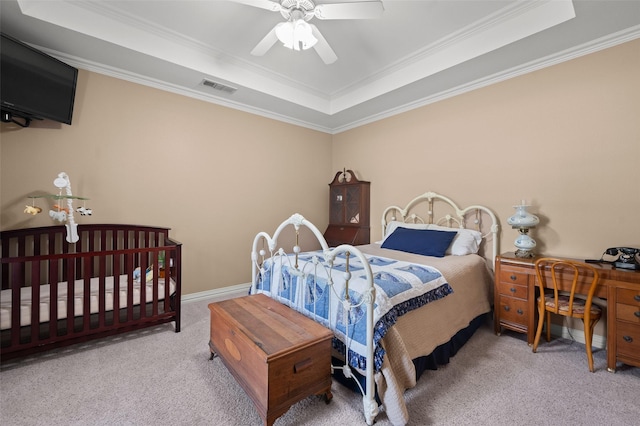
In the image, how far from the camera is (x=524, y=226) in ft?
8.12

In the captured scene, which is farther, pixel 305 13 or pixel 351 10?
pixel 305 13

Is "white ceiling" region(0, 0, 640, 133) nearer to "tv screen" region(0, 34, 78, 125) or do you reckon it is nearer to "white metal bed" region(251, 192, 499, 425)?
"tv screen" region(0, 34, 78, 125)

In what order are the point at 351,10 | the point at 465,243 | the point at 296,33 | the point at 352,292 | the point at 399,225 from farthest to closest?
the point at 399,225
the point at 465,243
the point at 296,33
the point at 351,10
the point at 352,292

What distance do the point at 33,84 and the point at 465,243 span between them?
4.13m

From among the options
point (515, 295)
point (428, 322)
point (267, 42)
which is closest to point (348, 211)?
point (515, 295)

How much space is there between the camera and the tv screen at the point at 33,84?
6.77 feet

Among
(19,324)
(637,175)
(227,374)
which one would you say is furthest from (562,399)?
(19,324)

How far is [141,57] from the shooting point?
2.57 meters

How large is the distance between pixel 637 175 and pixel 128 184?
462 centimetres

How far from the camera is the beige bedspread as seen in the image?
4.82 feet

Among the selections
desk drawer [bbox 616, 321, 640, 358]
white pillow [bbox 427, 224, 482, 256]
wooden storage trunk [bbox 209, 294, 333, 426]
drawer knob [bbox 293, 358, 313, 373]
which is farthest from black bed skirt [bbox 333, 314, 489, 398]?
desk drawer [bbox 616, 321, 640, 358]

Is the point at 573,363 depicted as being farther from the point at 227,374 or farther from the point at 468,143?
the point at 227,374

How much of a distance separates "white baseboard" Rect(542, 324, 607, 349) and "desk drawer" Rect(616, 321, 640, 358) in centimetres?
45

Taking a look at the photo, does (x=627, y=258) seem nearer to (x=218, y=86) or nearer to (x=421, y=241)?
(x=421, y=241)
